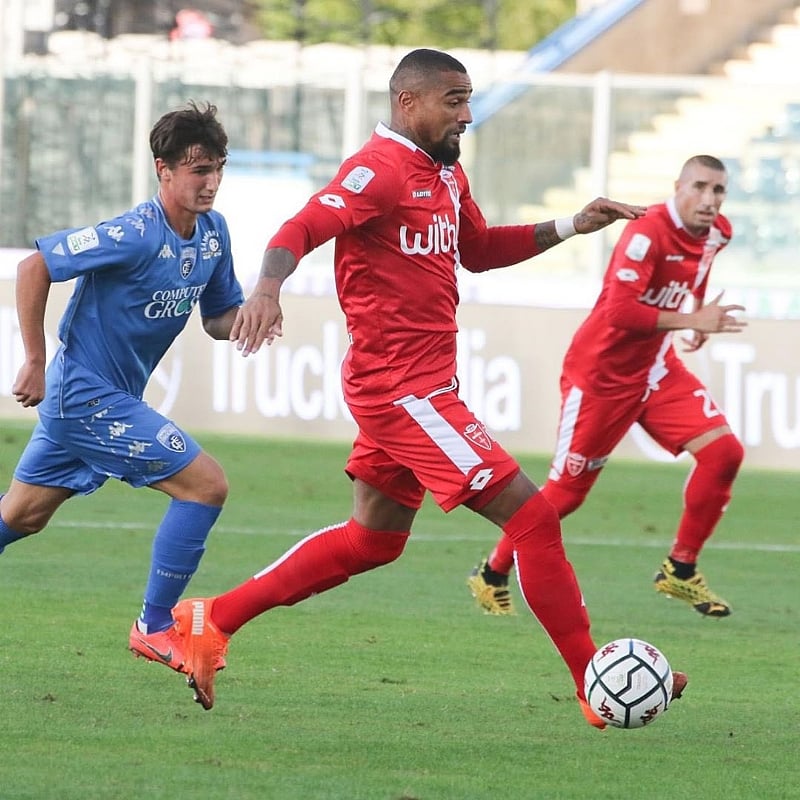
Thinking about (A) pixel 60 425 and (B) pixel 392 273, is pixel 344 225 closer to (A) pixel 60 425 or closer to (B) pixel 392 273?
(B) pixel 392 273

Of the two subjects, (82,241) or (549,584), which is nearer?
(549,584)

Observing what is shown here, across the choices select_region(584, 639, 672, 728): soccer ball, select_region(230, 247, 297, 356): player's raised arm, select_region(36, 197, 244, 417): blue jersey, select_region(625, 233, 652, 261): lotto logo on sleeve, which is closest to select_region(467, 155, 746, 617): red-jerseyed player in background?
select_region(625, 233, 652, 261): lotto logo on sleeve

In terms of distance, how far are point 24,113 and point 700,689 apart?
12749mm

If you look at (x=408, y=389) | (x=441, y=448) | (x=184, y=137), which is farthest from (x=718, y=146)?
(x=441, y=448)

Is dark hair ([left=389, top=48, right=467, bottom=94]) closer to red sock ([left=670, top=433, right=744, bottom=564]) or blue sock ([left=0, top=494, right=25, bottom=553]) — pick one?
blue sock ([left=0, top=494, right=25, bottom=553])

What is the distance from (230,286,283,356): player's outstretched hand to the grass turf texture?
1216 millimetres

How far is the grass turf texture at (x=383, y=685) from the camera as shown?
17.8ft

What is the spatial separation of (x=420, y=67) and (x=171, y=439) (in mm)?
1574

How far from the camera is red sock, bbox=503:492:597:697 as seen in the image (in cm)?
608

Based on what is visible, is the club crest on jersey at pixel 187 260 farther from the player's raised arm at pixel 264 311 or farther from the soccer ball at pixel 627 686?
the soccer ball at pixel 627 686

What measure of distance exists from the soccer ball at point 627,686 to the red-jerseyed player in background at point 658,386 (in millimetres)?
3231

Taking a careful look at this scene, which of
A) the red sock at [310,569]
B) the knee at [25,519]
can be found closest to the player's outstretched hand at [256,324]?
the red sock at [310,569]

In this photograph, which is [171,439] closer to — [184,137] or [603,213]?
[184,137]

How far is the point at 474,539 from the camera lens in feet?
37.7
